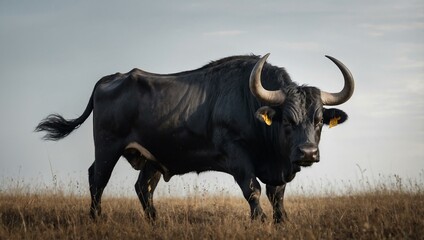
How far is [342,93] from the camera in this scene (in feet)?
33.2

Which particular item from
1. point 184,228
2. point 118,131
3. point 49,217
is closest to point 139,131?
point 118,131

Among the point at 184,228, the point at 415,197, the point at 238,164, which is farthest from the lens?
the point at 415,197

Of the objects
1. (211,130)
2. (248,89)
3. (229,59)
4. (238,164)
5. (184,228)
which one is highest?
(229,59)

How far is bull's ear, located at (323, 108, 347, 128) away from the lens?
9594 millimetres

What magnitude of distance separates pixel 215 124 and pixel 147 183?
103 inches

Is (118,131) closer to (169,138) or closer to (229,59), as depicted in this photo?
(169,138)

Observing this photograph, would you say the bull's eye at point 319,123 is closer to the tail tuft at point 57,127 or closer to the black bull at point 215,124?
the black bull at point 215,124

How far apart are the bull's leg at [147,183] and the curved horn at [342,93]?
4.10 metres

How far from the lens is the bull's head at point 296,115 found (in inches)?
347

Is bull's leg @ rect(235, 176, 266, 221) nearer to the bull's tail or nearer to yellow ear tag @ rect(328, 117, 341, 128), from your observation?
yellow ear tag @ rect(328, 117, 341, 128)

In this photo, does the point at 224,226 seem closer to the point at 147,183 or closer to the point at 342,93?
the point at 342,93

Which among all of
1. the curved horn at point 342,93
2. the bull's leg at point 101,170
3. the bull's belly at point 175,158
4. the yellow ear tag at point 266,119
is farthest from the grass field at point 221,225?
the curved horn at point 342,93

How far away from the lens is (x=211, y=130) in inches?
405

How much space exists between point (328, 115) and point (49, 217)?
18.6 feet
